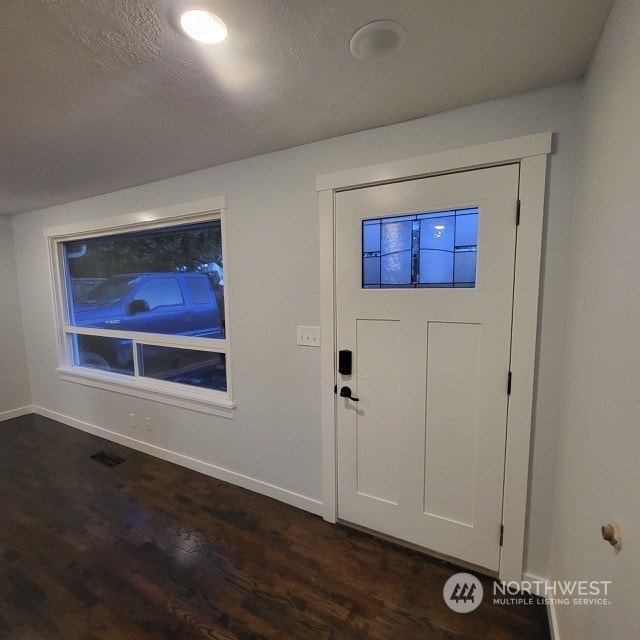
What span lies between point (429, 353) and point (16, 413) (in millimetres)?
4973

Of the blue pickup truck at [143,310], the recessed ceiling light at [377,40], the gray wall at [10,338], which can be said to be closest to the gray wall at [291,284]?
the blue pickup truck at [143,310]

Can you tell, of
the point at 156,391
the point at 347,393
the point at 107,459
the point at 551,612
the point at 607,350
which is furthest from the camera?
the point at 107,459

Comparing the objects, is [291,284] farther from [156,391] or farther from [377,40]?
[156,391]

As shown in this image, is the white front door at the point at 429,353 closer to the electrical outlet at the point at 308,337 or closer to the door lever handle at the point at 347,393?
the door lever handle at the point at 347,393

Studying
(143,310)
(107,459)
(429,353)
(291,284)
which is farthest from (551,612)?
(143,310)

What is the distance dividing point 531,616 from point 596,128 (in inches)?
82.2

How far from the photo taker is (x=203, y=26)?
40.9 inches

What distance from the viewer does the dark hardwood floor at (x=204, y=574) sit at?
4.65ft

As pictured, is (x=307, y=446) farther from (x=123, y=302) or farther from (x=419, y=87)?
(x=123, y=302)

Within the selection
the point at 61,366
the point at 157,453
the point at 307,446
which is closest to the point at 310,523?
the point at 307,446

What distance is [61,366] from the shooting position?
361 cm
